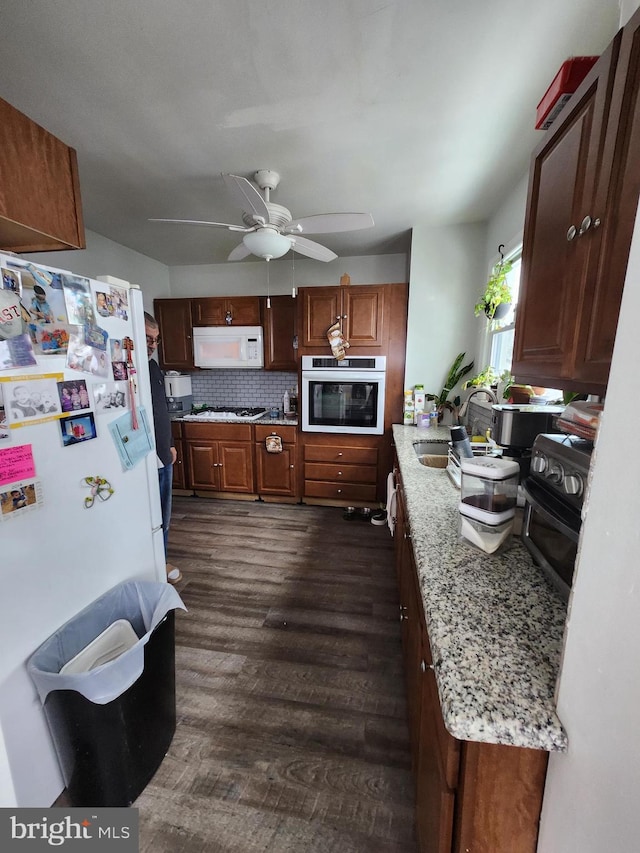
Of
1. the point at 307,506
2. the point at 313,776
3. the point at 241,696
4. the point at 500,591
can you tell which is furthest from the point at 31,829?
the point at 307,506

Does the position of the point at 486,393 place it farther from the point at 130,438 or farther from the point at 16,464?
the point at 16,464

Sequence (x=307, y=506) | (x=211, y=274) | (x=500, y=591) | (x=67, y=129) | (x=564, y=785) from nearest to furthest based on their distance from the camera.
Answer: (x=564, y=785) < (x=500, y=591) < (x=67, y=129) < (x=307, y=506) < (x=211, y=274)

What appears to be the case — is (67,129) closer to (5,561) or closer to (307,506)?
(5,561)

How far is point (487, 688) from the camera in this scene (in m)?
0.59

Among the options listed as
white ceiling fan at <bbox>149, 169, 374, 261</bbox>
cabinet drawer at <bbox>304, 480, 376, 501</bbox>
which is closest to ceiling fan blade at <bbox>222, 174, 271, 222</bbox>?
white ceiling fan at <bbox>149, 169, 374, 261</bbox>

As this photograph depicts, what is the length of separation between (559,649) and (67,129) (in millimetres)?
2742

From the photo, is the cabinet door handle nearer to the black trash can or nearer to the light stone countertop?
the black trash can

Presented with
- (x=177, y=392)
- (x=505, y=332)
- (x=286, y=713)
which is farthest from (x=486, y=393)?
(x=177, y=392)

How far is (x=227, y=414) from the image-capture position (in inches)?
143

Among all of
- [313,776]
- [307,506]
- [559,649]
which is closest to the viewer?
[559,649]

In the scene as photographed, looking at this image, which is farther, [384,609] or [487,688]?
[384,609]

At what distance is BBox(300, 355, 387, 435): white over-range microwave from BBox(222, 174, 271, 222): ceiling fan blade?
143 centimetres

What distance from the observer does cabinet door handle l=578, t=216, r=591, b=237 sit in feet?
2.32

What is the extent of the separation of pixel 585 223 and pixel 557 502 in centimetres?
64
